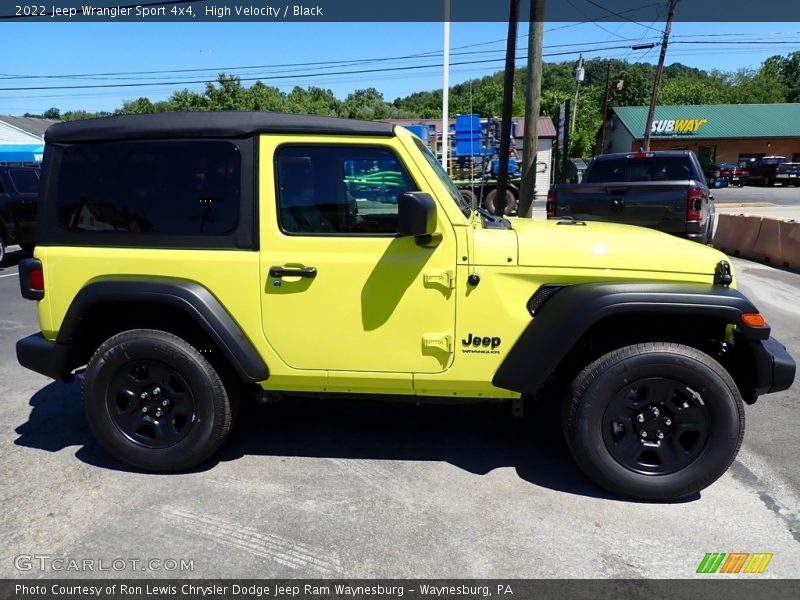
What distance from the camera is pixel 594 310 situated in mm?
2998

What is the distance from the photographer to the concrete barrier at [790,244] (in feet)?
33.1

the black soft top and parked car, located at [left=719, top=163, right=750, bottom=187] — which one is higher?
parked car, located at [left=719, top=163, right=750, bottom=187]

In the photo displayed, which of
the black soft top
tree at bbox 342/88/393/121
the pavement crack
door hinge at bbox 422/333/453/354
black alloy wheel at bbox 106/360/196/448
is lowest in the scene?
the pavement crack

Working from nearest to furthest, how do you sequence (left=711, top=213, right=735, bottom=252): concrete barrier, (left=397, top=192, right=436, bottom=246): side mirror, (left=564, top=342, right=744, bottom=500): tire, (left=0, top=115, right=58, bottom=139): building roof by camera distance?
1. (left=397, top=192, right=436, bottom=246): side mirror
2. (left=564, top=342, right=744, bottom=500): tire
3. (left=711, top=213, right=735, bottom=252): concrete barrier
4. (left=0, top=115, right=58, bottom=139): building roof

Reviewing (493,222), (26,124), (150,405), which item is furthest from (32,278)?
(26,124)

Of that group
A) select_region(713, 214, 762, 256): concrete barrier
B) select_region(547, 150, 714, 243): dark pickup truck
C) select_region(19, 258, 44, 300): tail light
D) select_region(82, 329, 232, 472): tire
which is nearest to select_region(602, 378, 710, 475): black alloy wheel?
select_region(82, 329, 232, 472): tire

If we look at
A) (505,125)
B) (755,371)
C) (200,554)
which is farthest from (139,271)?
(505,125)

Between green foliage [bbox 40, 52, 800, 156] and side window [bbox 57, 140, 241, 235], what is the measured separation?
38.9 m

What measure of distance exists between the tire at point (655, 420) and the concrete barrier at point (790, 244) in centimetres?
858

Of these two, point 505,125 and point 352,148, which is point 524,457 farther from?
point 505,125

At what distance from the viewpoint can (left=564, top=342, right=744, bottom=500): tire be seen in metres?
3.08

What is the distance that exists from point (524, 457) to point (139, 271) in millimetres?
2495

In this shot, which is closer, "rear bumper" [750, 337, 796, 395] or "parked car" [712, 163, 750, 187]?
"rear bumper" [750, 337, 796, 395]

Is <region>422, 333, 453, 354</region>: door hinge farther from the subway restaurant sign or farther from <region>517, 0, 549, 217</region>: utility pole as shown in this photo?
the subway restaurant sign
